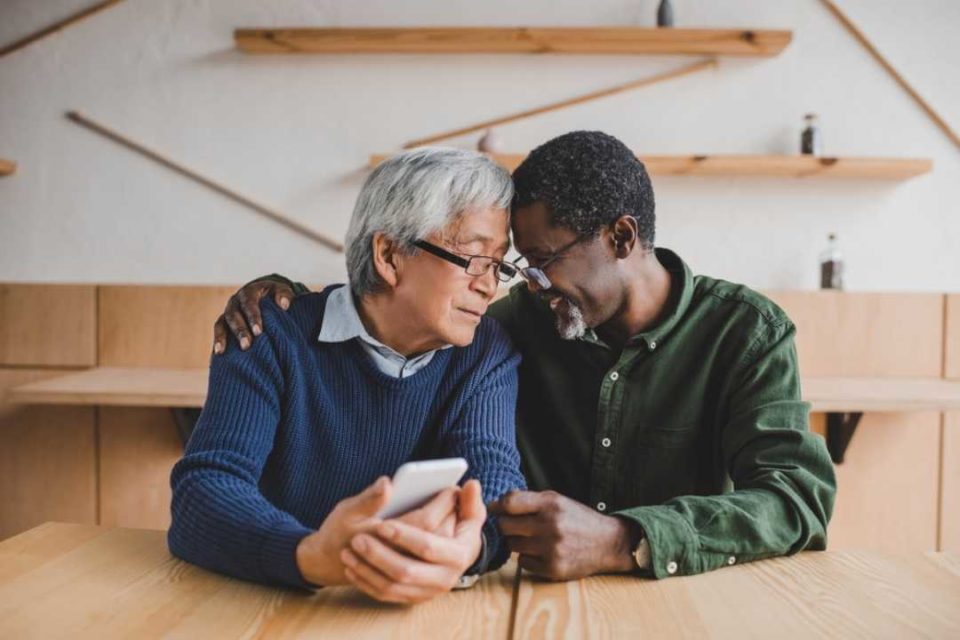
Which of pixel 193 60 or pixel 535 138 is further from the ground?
pixel 193 60

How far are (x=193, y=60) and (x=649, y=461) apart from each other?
2785 mm

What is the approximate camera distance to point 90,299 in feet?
11.2

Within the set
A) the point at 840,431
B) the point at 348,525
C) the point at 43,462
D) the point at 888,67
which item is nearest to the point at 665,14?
the point at 888,67

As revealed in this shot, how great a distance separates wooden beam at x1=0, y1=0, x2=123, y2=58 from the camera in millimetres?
3455

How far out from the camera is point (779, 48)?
10.5 feet

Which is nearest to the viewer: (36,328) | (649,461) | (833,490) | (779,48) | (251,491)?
(251,491)

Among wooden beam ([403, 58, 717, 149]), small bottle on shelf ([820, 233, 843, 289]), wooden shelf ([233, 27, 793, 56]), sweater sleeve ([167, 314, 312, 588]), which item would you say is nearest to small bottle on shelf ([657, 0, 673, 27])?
wooden shelf ([233, 27, 793, 56])

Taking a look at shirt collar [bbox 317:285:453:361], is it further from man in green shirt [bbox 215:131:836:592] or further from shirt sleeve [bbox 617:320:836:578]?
shirt sleeve [bbox 617:320:836:578]

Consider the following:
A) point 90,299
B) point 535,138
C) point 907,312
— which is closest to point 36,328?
point 90,299

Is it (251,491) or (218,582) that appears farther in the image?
(251,491)

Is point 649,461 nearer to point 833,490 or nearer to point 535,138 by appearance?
point 833,490

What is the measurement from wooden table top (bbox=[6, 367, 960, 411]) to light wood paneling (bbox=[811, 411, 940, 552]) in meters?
0.30

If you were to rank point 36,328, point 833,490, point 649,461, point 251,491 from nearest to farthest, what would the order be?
point 251,491, point 833,490, point 649,461, point 36,328

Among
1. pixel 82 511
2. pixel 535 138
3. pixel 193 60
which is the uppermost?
pixel 193 60
